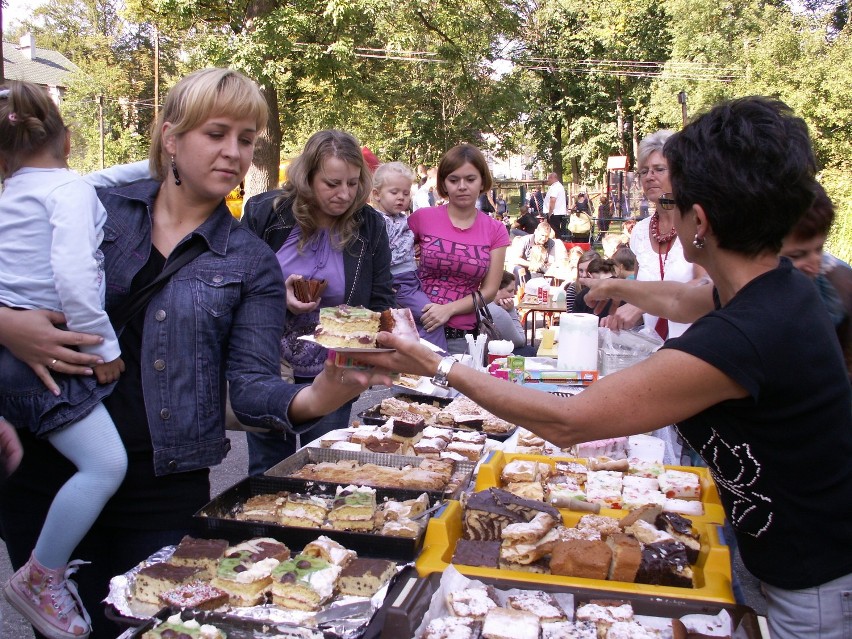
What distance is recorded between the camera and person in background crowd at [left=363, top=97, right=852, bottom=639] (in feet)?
5.30

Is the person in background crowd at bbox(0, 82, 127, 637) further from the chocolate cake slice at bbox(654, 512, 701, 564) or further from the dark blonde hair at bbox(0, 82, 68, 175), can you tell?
the chocolate cake slice at bbox(654, 512, 701, 564)

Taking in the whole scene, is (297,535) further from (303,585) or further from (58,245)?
(58,245)

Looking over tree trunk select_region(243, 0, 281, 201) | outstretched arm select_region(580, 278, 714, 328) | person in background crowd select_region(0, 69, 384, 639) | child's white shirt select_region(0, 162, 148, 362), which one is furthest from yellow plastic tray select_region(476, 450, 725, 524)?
tree trunk select_region(243, 0, 281, 201)

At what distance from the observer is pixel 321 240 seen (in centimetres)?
339

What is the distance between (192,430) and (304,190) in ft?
5.57

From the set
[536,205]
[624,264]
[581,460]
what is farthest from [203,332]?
[536,205]

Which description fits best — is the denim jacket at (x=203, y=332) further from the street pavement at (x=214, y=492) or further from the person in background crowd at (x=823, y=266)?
the person in background crowd at (x=823, y=266)

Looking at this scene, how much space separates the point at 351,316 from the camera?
1992 mm

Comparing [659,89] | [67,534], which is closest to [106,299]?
[67,534]

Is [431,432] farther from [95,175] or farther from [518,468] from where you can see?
[95,175]

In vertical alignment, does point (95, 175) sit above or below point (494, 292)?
above

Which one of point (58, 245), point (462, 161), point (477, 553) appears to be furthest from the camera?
point (462, 161)

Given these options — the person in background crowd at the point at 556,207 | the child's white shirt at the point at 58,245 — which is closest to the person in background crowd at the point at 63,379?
the child's white shirt at the point at 58,245

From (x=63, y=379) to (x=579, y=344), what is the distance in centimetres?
276
